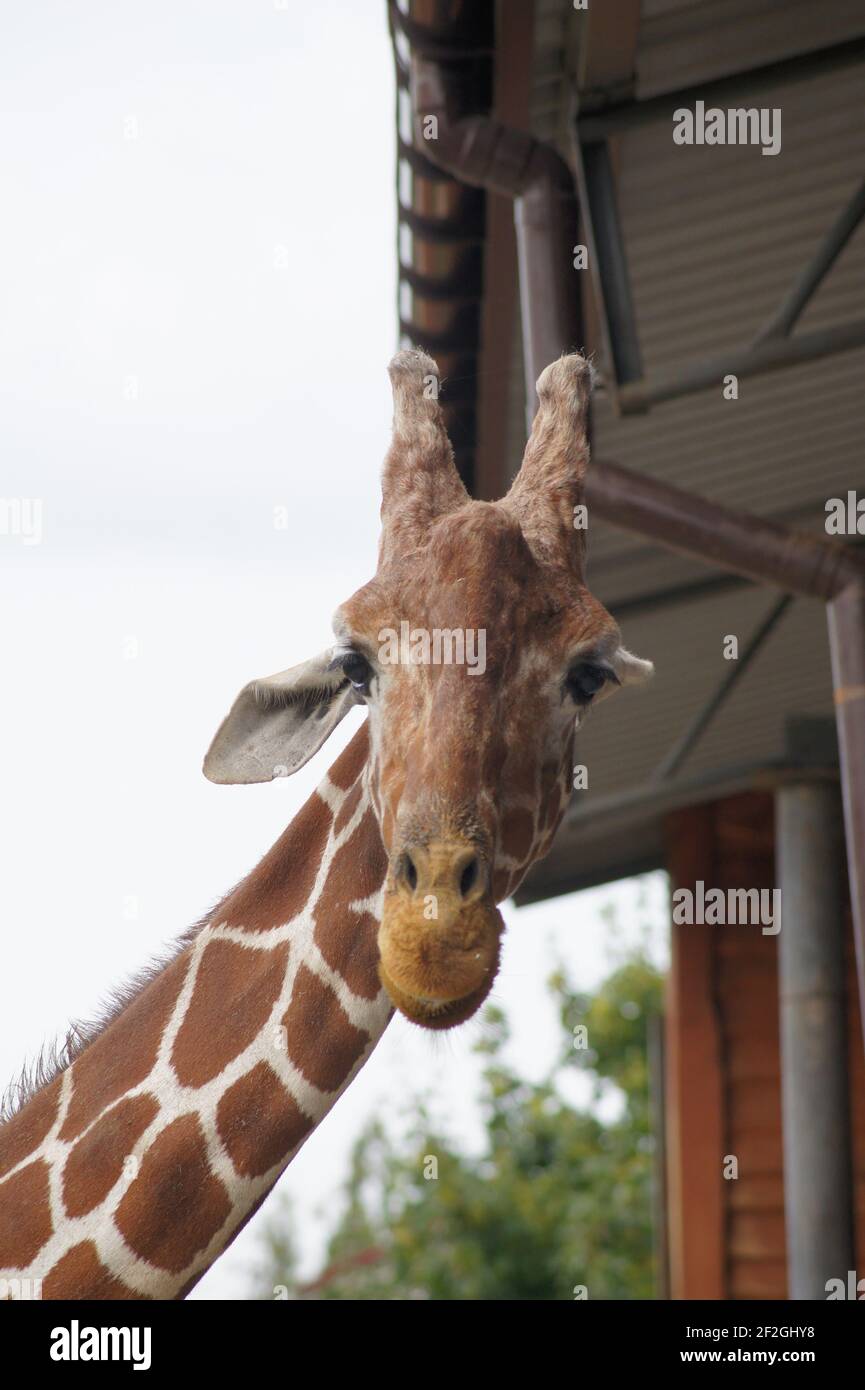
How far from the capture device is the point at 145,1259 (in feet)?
10.1

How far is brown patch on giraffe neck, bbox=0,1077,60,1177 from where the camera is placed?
3.31 metres

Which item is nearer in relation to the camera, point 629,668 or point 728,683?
point 629,668

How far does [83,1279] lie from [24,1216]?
7.7 inches

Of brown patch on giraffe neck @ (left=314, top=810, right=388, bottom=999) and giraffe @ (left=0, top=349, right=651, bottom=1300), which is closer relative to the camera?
giraffe @ (left=0, top=349, right=651, bottom=1300)

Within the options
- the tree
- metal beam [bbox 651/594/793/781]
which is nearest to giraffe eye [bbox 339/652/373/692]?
metal beam [bbox 651/594/793/781]

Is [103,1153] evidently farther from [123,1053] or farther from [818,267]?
[818,267]

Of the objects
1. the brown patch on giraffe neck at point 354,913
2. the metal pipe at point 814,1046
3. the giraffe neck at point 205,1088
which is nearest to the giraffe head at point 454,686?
the brown patch on giraffe neck at point 354,913

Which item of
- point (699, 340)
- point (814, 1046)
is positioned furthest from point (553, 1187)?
point (699, 340)

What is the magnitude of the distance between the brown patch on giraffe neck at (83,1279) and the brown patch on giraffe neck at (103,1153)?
83 mm

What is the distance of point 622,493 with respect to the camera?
5.28 meters

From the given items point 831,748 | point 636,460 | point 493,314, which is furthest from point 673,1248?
point 493,314

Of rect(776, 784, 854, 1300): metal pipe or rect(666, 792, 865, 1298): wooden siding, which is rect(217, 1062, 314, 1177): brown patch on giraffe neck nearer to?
rect(776, 784, 854, 1300): metal pipe

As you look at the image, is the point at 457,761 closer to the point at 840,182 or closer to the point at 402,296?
the point at 402,296
